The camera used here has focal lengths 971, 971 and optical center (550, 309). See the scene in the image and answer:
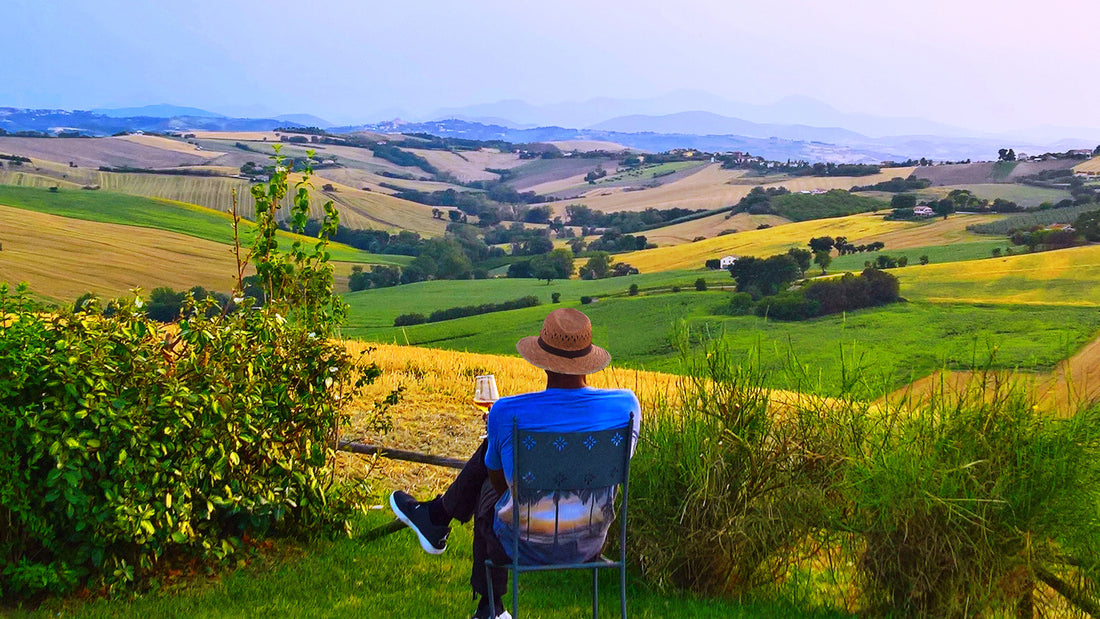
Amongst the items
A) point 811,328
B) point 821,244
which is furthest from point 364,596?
point 821,244

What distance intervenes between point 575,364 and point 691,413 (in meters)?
1.49

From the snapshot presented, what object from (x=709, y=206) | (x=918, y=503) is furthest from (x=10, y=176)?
(x=918, y=503)

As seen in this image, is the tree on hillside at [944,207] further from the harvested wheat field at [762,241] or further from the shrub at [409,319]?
the shrub at [409,319]

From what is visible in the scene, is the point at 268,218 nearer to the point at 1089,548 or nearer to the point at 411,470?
the point at 411,470

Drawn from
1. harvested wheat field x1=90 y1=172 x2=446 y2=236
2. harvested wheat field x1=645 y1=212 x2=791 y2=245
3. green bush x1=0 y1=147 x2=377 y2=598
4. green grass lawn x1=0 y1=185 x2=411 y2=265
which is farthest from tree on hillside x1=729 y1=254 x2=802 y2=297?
green bush x1=0 y1=147 x2=377 y2=598

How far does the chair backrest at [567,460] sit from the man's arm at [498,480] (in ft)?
1.03

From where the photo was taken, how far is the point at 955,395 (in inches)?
208

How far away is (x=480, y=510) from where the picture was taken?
4.66m

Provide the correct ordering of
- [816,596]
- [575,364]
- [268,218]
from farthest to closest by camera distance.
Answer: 1. [268,218]
2. [816,596]
3. [575,364]

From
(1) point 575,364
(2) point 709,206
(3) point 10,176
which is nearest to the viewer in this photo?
(1) point 575,364

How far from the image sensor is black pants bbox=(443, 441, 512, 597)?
14.9 ft

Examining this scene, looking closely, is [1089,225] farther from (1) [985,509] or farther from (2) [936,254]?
(1) [985,509]

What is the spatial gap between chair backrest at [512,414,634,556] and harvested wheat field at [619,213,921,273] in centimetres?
7065

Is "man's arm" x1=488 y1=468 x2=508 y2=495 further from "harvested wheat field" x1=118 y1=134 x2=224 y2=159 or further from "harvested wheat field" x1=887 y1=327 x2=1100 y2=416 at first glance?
"harvested wheat field" x1=118 y1=134 x2=224 y2=159
